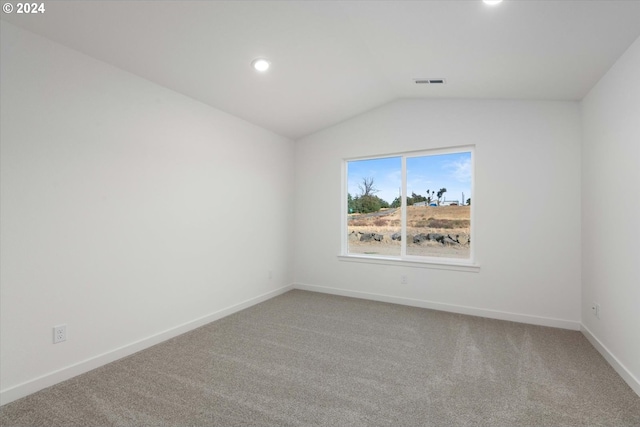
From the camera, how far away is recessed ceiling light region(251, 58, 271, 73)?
2.76 meters

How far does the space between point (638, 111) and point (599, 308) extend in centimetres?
170

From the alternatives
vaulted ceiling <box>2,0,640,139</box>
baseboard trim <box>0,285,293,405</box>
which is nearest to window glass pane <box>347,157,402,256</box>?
vaulted ceiling <box>2,0,640,139</box>

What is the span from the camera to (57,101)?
7.30 feet

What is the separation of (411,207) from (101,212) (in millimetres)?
3499

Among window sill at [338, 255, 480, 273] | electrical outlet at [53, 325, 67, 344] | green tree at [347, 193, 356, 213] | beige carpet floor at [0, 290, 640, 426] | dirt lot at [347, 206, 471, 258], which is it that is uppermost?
green tree at [347, 193, 356, 213]

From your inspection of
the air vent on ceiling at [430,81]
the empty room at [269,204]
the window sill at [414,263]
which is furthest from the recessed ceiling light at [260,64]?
the window sill at [414,263]

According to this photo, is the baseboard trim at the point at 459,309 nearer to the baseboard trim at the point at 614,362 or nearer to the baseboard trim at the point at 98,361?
the baseboard trim at the point at 614,362

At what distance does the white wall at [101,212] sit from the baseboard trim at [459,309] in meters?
1.52

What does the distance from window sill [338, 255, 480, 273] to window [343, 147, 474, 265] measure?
0.22 feet

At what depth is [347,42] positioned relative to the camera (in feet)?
8.72

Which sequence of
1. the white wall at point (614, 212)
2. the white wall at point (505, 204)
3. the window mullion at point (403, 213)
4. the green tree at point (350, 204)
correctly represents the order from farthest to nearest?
the green tree at point (350, 204), the window mullion at point (403, 213), the white wall at point (505, 204), the white wall at point (614, 212)

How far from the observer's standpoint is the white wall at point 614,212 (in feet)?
6.95

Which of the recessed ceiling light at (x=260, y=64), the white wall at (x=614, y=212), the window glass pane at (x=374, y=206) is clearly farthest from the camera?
the window glass pane at (x=374, y=206)

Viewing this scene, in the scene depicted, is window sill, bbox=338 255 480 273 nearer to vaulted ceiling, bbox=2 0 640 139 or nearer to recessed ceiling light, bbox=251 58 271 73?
vaulted ceiling, bbox=2 0 640 139
